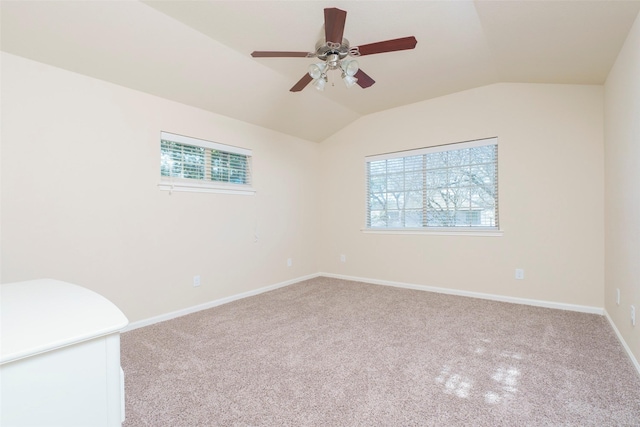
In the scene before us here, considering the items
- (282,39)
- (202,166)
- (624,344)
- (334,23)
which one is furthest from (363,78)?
(624,344)

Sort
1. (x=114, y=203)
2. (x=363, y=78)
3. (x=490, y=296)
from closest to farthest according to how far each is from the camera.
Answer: (x=363, y=78) < (x=114, y=203) < (x=490, y=296)

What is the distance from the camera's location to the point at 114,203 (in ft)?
8.81

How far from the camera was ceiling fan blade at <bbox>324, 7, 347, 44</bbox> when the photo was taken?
166cm

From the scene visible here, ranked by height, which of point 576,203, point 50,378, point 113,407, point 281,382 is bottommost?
point 281,382

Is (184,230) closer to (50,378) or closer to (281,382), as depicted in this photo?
(281,382)

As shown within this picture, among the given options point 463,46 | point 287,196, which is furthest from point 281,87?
point 463,46

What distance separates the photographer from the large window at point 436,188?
3.62m

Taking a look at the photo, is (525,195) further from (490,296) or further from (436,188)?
(490,296)

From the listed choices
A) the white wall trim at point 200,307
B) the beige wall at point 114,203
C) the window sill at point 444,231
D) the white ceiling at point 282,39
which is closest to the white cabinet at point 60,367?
the white wall trim at point 200,307

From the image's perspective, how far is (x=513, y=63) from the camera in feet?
9.30

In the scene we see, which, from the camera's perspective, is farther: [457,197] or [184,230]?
[457,197]

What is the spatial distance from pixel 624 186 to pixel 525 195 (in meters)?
1.08

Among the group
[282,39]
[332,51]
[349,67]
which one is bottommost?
[349,67]

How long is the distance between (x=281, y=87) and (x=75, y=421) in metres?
3.28
